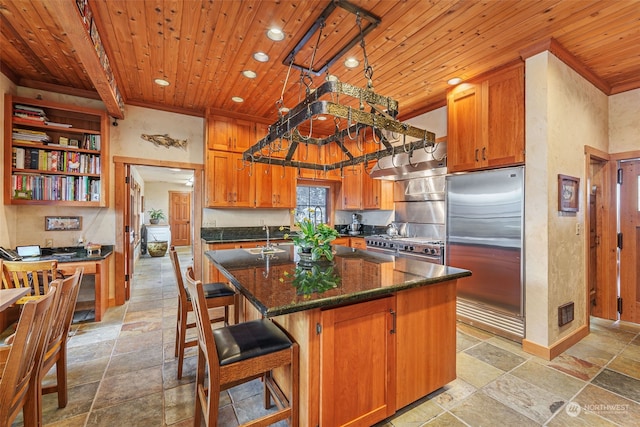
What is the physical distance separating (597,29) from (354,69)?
2016 millimetres

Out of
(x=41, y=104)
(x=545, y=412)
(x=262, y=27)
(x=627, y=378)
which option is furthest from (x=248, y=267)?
(x=41, y=104)

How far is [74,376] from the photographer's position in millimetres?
2182

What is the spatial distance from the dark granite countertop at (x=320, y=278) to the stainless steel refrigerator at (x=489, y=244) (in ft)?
3.93

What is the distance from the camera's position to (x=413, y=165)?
12.7ft

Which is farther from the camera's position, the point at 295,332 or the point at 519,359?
the point at 519,359

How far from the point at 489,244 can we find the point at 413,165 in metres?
1.44

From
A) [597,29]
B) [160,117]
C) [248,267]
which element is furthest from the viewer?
[160,117]

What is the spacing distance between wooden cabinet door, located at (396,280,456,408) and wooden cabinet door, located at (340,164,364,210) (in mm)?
3402

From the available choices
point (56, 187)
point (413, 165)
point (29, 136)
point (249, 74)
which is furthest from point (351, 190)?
point (29, 136)

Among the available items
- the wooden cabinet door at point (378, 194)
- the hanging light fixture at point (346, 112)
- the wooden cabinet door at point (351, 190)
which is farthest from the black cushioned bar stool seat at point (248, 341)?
the wooden cabinet door at point (351, 190)

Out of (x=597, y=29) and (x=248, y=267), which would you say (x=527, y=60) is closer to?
(x=597, y=29)

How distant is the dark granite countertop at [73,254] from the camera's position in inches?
126

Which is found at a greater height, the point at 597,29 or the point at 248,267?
the point at 597,29

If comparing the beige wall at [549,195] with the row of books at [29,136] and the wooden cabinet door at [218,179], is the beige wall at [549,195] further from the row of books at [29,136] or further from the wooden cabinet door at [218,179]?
the row of books at [29,136]
